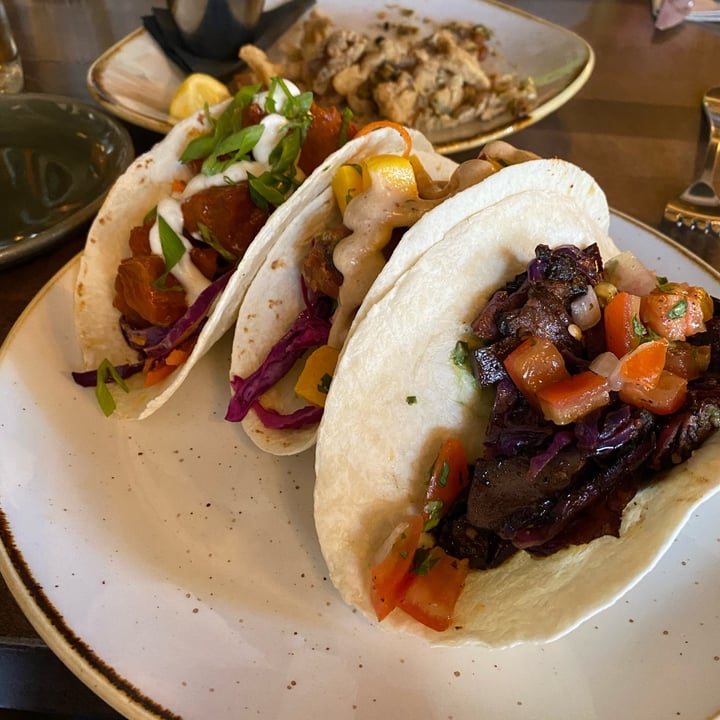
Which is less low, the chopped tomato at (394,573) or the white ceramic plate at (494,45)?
the white ceramic plate at (494,45)

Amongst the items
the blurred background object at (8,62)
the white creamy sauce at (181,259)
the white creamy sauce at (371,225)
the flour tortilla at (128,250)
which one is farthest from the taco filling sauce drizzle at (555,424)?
the blurred background object at (8,62)

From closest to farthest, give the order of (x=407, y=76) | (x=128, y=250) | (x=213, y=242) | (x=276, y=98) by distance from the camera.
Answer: (x=213, y=242) → (x=276, y=98) → (x=128, y=250) → (x=407, y=76)

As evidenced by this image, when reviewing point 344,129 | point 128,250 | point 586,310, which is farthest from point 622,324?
point 128,250

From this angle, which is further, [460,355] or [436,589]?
[460,355]

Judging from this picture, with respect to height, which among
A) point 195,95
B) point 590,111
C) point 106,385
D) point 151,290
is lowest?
point 590,111

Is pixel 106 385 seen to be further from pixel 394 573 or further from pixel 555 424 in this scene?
pixel 555 424

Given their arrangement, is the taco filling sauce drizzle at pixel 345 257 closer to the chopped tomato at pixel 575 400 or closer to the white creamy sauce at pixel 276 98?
the white creamy sauce at pixel 276 98

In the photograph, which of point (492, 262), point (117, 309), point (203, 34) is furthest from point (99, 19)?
point (492, 262)
